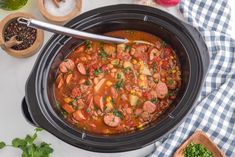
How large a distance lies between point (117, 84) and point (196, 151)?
579mm

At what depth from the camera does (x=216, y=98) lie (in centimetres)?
305

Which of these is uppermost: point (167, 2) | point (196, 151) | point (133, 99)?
point (167, 2)

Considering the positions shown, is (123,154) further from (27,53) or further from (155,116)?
(27,53)

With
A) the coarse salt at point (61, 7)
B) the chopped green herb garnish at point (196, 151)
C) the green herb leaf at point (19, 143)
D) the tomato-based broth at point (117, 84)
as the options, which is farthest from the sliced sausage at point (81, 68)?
the chopped green herb garnish at point (196, 151)

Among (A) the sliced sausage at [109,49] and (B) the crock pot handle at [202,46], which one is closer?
(B) the crock pot handle at [202,46]

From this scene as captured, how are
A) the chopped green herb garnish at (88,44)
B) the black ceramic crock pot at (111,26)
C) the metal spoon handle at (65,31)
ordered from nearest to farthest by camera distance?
the metal spoon handle at (65,31), the black ceramic crock pot at (111,26), the chopped green herb garnish at (88,44)

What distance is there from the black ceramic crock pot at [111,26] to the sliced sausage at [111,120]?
0.09m

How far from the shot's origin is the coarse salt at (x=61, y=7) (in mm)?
3021

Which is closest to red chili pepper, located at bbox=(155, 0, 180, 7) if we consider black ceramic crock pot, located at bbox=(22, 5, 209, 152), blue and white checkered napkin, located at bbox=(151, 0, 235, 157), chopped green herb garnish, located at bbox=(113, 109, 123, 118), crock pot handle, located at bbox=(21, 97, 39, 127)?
blue and white checkered napkin, located at bbox=(151, 0, 235, 157)

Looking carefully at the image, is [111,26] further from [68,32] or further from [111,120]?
[111,120]

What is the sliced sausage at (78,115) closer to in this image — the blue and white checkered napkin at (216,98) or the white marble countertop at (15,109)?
the white marble countertop at (15,109)

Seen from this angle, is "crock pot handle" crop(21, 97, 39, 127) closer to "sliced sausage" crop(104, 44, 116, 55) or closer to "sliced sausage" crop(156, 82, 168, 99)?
"sliced sausage" crop(104, 44, 116, 55)

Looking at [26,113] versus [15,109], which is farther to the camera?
[15,109]

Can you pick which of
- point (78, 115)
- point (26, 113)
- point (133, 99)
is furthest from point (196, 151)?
point (26, 113)
